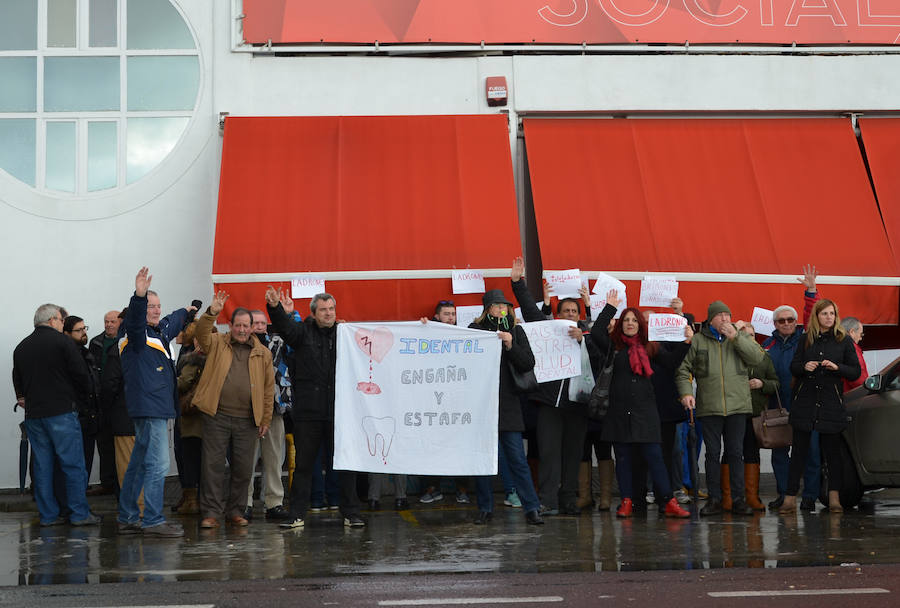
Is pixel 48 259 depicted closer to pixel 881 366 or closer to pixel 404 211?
pixel 404 211

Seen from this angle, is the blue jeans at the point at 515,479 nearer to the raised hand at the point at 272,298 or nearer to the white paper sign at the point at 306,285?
A: the raised hand at the point at 272,298

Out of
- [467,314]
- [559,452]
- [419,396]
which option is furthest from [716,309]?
[467,314]

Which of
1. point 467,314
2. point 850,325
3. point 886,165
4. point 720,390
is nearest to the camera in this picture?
point 720,390

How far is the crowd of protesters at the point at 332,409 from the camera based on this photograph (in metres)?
9.94

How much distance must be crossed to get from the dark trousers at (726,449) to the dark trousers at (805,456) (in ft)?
1.71

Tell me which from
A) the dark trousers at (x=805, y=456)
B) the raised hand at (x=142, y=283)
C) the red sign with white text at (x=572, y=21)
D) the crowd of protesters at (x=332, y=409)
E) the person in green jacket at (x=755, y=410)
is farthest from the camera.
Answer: the red sign with white text at (x=572, y=21)

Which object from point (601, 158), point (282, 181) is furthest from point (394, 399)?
point (601, 158)

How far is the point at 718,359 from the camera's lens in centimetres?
1095

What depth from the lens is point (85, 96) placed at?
14758mm

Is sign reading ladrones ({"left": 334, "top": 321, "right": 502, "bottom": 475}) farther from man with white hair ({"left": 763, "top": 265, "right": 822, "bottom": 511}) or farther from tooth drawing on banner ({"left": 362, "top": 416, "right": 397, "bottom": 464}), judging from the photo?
man with white hair ({"left": 763, "top": 265, "right": 822, "bottom": 511})

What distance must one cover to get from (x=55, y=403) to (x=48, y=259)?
4401 mm

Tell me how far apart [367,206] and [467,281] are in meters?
1.63

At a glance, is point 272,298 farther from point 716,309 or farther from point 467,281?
point 716,309

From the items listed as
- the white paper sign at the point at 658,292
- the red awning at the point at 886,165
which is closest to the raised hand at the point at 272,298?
the white paper sign at the point at 658,292
